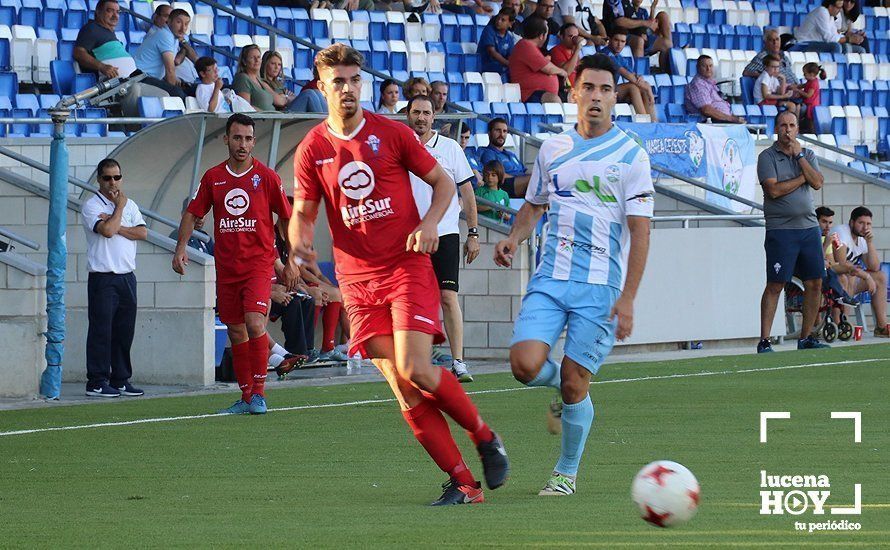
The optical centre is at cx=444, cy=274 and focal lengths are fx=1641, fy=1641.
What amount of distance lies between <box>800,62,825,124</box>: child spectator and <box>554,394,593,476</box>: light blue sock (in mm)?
20805

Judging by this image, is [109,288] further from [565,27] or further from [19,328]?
[565,27]

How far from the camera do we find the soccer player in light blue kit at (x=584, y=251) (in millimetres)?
7375

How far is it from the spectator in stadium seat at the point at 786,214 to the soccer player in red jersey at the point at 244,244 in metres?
6.94

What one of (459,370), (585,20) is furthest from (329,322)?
(585,20)

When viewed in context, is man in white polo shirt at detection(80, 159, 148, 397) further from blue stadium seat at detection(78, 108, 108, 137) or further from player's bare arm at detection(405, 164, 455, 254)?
player's bare arm at detection(405, 164, 455, 254)

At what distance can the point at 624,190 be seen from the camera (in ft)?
24.4

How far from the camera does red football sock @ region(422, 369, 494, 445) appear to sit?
7.17 m

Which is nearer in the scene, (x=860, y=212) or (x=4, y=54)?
(x=4, y=54)

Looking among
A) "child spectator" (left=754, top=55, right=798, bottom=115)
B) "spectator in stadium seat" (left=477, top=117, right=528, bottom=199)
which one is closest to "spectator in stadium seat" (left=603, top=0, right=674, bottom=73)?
"child spectator" (left=754, top=55, right=798, bottom=115)

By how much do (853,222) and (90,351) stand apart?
36.9ft

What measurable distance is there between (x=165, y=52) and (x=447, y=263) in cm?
758

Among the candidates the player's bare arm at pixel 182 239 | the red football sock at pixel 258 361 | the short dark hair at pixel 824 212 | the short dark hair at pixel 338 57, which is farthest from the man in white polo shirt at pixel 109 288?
the short dark hair at pixel 824 212

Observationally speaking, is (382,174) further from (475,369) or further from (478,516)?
(475,369)

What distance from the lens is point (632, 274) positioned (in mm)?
7285
